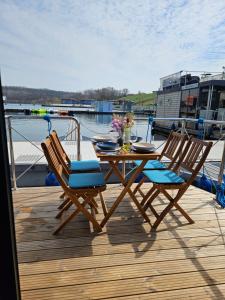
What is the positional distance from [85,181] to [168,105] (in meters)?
17.5

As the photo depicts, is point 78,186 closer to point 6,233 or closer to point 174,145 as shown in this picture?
point 6,233

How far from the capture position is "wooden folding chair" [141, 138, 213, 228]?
2.16 metres

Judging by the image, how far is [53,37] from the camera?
9.37ft

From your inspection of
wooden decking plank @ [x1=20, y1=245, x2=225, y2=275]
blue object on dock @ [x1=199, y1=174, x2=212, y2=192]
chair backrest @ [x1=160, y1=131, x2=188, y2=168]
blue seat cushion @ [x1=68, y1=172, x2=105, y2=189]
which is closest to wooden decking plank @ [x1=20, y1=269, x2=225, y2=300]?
wooden decking plank @ [x1=20, y1=245, x2=225, y2=275]

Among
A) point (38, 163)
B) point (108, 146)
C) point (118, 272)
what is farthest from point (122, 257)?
point (38, 163)

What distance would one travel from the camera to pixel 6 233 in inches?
33.0

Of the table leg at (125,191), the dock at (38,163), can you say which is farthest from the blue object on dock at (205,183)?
the table leg at (125,191)

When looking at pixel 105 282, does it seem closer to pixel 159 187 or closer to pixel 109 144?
pixel 159 187

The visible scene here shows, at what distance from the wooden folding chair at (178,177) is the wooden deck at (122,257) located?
18 centimetres

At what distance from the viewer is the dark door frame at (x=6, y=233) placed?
774mm

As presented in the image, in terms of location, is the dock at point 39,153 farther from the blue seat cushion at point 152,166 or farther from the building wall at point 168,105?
the building wall at point 168,105

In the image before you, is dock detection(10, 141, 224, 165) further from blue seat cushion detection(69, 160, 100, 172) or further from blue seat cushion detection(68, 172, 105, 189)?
blue seat cushion detection(68, 172, 105, 189)

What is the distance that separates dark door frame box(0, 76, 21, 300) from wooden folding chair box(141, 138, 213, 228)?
153 cm

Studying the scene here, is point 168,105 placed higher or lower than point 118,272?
higher
